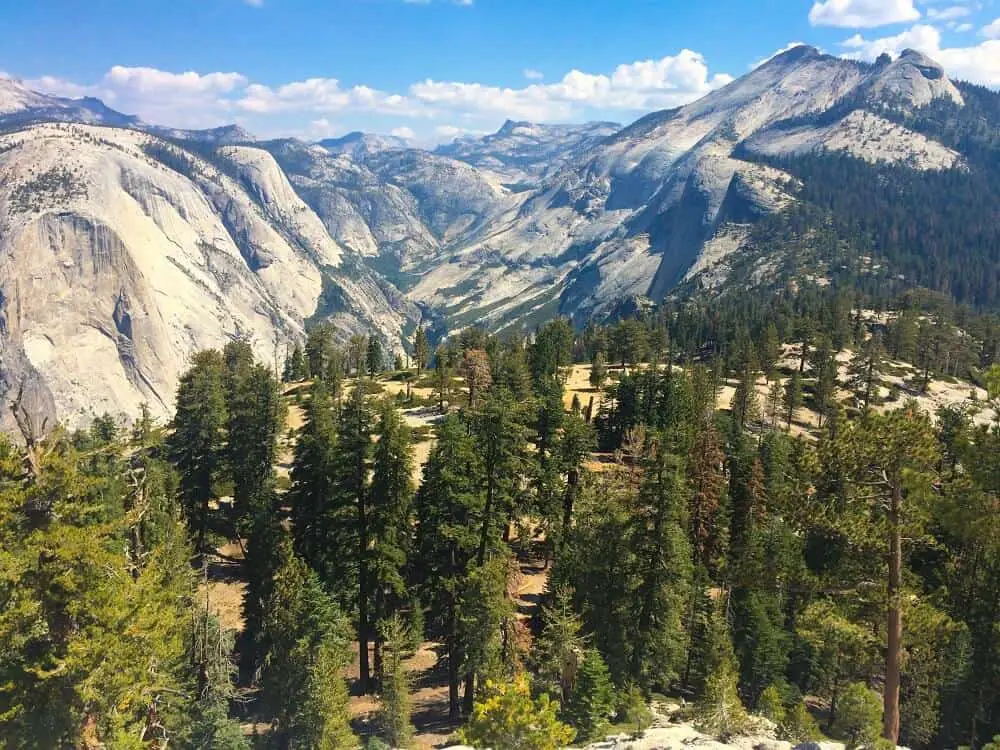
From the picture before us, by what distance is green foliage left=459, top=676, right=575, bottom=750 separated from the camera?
18.9m

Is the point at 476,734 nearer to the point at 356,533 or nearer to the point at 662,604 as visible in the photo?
the point at 662,604

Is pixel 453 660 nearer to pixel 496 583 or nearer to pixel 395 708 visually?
pixel 395 708

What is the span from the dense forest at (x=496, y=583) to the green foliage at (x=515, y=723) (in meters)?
0.07

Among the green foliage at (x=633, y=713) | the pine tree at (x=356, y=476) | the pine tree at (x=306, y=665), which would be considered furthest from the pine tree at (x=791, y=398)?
the pine tree at (x=306, y=665)

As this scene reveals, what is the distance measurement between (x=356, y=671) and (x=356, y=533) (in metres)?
12.0

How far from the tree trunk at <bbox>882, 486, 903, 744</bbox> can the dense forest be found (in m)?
0.07

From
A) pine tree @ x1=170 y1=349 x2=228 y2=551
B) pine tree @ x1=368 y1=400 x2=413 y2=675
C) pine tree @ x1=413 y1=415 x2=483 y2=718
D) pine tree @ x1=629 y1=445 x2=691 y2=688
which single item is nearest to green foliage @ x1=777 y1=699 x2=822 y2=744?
pine tree @ x1=629 y1=445 x2=691 y2=688

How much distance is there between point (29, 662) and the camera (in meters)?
17.7

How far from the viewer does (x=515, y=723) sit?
19047 millimetres

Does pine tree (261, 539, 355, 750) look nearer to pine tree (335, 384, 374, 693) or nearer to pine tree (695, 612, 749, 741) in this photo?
pine tree (335, 384, 374, 693)

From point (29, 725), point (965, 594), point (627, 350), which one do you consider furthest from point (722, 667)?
point (627, 350)

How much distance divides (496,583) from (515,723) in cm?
1291

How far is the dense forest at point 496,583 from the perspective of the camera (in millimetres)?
18125

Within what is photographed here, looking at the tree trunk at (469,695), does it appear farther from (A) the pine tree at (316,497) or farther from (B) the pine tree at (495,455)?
(A) the pine tree at (316,497)
